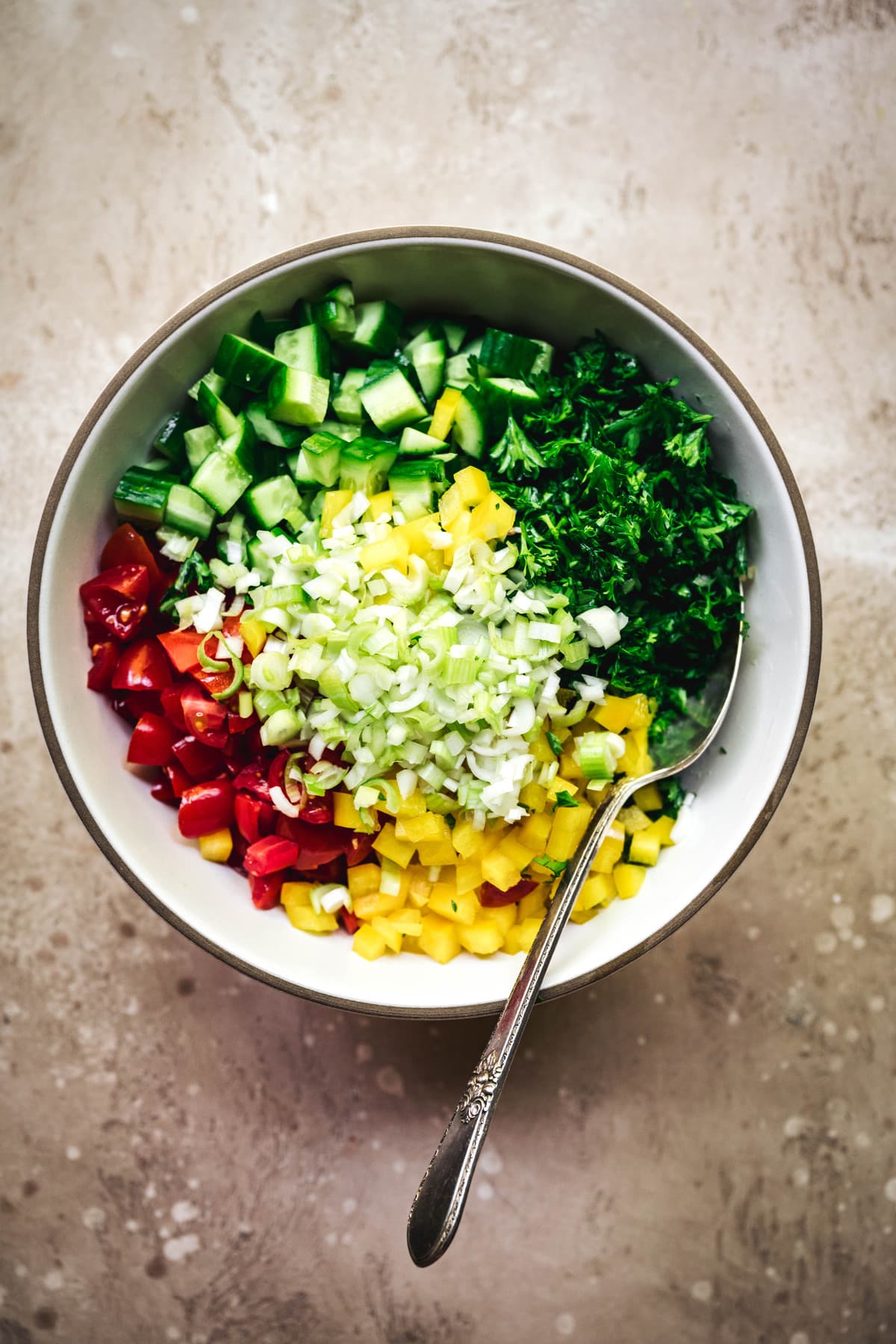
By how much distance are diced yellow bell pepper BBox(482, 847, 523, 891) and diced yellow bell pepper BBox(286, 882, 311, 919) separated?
13.5 inches

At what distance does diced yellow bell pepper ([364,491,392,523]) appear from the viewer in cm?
163

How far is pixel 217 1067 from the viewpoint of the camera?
6.64 ft

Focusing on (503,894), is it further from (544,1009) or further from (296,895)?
(544,1009)

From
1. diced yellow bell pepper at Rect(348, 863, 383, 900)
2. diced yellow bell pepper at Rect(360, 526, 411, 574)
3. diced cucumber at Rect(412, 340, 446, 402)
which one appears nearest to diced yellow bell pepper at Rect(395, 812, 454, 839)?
diced yellow bell pepper at Rect(348, 863, 383, 900)

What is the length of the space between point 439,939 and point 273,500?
860 mm

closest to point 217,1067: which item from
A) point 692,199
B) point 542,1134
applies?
point 542,1134

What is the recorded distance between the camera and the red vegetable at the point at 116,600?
5.32ft

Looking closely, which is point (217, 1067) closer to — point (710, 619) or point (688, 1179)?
point (688, 1179)

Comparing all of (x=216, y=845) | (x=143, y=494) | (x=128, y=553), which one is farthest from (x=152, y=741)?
(x=143, y=494)

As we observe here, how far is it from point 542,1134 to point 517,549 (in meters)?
1.33

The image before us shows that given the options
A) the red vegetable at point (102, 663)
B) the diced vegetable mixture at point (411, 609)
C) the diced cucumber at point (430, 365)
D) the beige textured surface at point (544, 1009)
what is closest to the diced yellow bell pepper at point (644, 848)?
the diced vegetable mixture at point (411, 609)

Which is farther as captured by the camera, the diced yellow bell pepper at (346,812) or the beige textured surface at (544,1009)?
the beige textured surface at (544,1009)

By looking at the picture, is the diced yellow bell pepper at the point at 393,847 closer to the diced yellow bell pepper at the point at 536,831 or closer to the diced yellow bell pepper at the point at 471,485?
the diced yellow bell pepper at the point at 536,831

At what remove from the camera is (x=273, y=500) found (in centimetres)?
165
